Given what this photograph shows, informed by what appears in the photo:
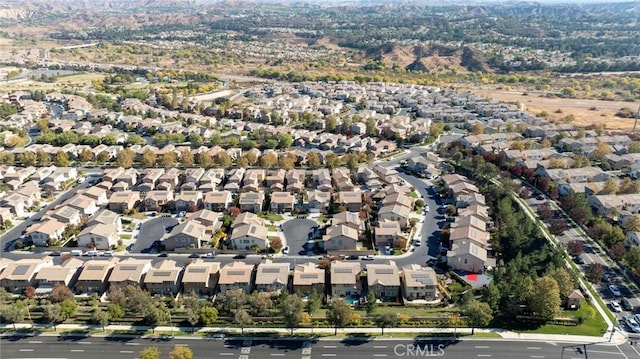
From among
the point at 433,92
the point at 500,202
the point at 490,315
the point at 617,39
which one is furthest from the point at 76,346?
the point at 617,39

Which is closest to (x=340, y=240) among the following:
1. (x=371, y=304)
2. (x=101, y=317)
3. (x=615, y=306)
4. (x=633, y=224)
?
(x=371, y=304)

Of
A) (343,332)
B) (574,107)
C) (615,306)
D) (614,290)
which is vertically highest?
(574,107)

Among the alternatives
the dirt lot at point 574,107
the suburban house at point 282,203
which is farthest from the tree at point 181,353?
the dirt lot at point 574,107

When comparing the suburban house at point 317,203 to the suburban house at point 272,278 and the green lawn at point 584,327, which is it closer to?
the suburban house at point 272,278

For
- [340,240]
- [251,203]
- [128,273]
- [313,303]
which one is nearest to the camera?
[313,303]

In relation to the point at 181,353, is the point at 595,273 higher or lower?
higher

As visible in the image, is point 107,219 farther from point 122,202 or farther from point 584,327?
point 584,327

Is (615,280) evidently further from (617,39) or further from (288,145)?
(617,39)
